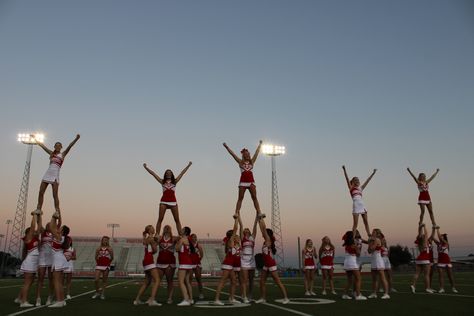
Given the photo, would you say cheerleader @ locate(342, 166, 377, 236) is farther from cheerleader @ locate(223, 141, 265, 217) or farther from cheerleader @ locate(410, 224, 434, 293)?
cheerleader @ locate(223, 141, 265, 217)

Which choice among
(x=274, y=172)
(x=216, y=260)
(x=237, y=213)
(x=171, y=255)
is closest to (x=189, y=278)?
(x=171, y=255)

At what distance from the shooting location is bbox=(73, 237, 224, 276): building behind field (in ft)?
219

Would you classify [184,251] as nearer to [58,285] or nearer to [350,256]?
[58,285]

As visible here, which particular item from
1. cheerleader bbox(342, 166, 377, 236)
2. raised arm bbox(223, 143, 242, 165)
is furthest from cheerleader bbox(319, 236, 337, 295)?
raised arm bbox(223, 143, 242, 165)

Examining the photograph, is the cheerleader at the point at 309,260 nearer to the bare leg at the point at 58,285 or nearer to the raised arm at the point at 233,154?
the raised arm at the point at 233,154

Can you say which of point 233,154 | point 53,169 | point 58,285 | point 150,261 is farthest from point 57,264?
point 233,154

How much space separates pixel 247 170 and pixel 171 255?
3301 mm

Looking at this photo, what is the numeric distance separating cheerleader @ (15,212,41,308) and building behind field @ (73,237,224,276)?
182ft

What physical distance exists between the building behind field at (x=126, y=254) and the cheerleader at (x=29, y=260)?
5550 centimetres

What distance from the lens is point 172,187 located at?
11.9 metres

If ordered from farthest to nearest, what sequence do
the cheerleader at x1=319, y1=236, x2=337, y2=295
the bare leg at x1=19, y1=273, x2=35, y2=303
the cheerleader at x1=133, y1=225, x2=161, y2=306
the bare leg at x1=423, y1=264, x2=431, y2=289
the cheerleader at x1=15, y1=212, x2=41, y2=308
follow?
1. the cheerleader at x1=319, y1=236, x2=337, y2=295
2. the bare leg at x1=423, y1=264, x2=431, y2=289
3. the cheerleader at x1=133, y1=225, x2=161, y2=306
4. the bare leg at x1=19, y1=273, x2=35, y2=303
5. the cheerleader at x1=15, y1=212, x2=41, y2=308

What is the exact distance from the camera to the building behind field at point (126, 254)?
6662cm

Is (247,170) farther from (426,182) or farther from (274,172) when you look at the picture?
(274,172)

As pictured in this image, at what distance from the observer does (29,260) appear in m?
10.5
